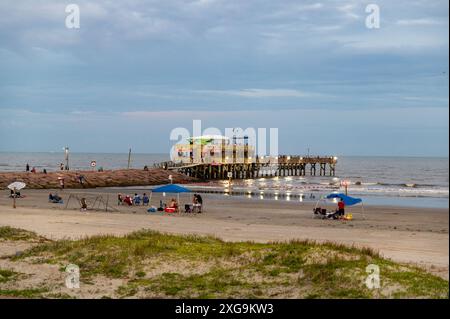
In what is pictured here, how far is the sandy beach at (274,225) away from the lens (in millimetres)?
19741

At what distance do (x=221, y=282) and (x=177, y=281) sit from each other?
998mm

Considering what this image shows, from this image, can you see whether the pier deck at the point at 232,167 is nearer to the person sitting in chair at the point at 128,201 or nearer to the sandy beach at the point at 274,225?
the person sitting in chair at the point at 128,201

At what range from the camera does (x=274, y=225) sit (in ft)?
87.4

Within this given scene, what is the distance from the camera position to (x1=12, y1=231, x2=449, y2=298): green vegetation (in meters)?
11.3

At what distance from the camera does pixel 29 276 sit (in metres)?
13.3

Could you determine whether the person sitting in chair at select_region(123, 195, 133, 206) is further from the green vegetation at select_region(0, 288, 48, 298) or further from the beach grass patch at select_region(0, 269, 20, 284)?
the green vegetation at select_region(0, 288, 48, 298)

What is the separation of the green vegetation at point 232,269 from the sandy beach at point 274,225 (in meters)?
2.09

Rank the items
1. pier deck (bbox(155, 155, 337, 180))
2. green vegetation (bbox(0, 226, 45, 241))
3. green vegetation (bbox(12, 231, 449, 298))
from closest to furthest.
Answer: green vegetation (bbox(12, 231, 449, 298)) < green vegetation (bbox(0, 226, 45, 241)) < pier deck (bbox(155, 155, 337, 180))

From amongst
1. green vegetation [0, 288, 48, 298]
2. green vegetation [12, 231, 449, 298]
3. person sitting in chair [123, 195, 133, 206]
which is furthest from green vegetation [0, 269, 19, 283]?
person sitting in chair [123, 195, 133, 206]

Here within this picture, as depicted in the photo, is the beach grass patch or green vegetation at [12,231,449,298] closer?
green vegetation at [12,231,449,298]

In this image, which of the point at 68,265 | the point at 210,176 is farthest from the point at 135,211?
the point at 210,176

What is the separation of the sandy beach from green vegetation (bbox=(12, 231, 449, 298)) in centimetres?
209

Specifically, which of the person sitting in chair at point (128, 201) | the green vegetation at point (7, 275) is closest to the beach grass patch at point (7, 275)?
the green vegetation at point (7, 275)
